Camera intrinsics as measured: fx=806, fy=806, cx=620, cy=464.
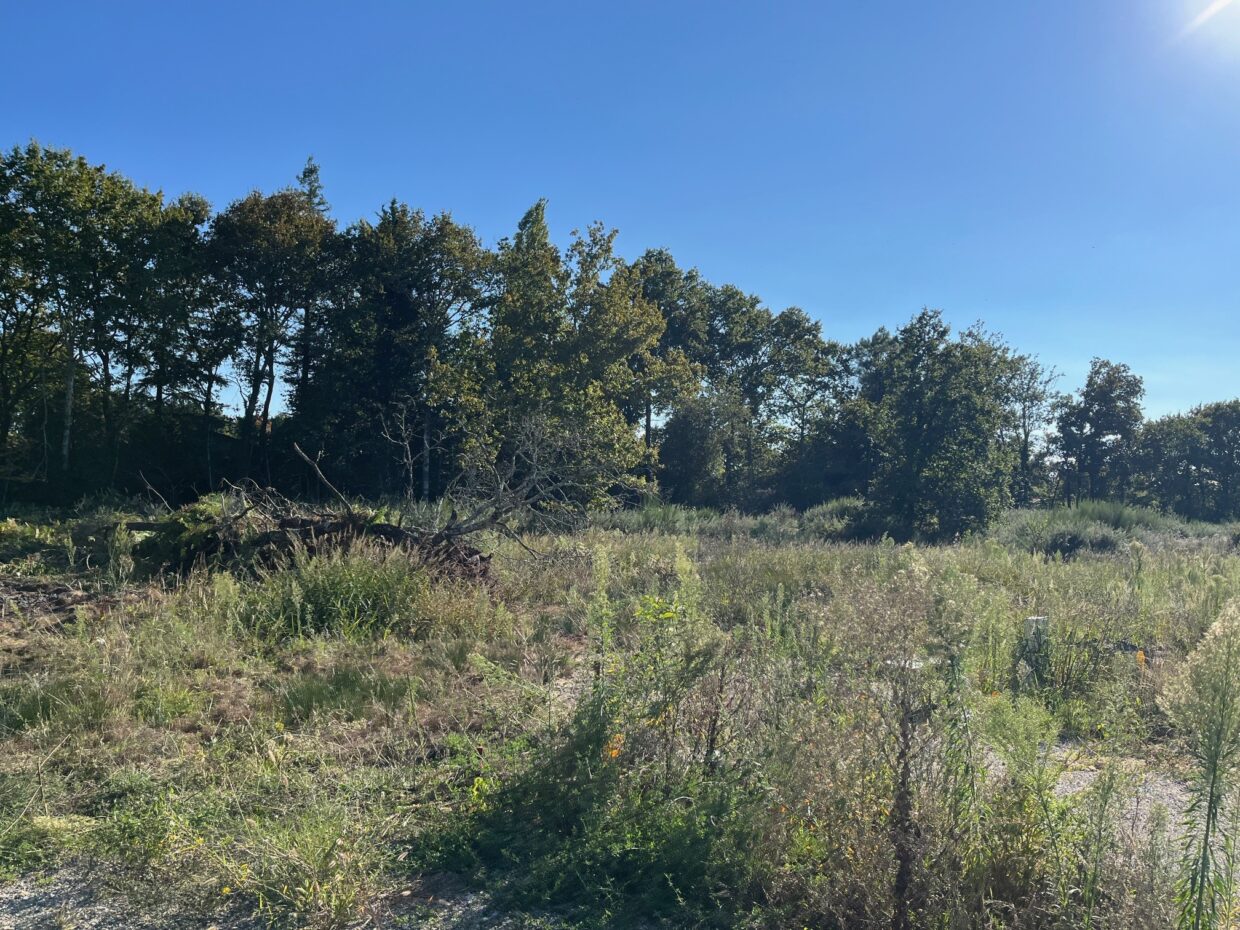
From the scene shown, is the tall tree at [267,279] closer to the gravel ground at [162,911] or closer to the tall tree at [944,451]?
the tall tree at [944,451]

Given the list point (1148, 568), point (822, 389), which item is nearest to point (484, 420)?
point (1148, 568)

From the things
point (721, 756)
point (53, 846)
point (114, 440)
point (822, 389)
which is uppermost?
point (822, 389)

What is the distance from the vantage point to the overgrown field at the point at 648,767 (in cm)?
279

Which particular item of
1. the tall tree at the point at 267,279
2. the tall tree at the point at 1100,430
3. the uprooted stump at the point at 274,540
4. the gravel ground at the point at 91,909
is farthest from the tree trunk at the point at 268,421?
Result: the tall tree at the point at 1100,430

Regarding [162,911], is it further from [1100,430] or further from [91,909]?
[1100,430]

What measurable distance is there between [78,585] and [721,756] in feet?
25.7

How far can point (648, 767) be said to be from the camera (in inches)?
148

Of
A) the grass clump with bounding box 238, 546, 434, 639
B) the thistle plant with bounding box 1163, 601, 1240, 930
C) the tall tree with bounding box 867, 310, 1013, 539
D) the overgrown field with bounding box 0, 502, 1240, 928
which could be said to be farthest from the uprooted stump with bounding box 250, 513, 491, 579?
the tall tree with bounding box 867, 310, 1013, 539

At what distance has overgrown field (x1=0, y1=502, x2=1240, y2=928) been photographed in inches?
110

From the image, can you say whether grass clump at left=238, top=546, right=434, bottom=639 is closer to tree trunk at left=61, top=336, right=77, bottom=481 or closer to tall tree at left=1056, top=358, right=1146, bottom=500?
tree trunk at left=61, top=336, right=77, bottom=481

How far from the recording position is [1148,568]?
10570 millimetres

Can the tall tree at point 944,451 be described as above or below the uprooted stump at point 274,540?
above

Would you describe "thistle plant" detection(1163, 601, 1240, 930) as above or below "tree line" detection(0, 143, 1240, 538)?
below

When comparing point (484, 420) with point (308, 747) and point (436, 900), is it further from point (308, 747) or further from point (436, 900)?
point (436, 900)
